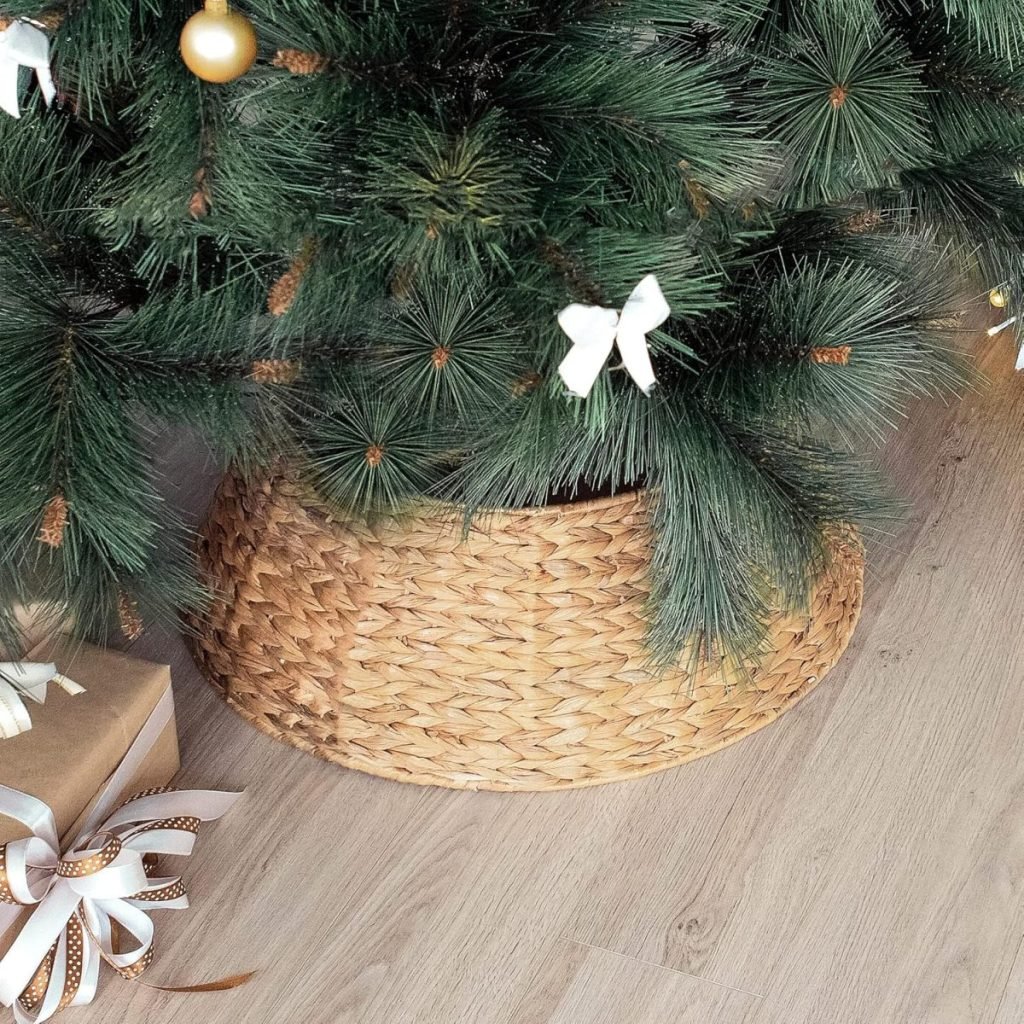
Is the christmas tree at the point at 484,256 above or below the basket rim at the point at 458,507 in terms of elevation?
above

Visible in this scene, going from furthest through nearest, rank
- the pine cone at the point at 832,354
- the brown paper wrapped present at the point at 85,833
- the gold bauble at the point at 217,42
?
the brown paper wrapped present at the point at 85,833 → the pine cone at the point at 832,354 → the gold bauble at the point at 217,42

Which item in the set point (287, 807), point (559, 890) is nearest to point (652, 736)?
point (559, 890)

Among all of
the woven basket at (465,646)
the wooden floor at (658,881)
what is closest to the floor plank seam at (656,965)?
the wooden floor at (658,881)

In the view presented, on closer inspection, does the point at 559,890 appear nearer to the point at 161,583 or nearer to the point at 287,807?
the point at 287,807

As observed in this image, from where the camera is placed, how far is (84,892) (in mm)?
785

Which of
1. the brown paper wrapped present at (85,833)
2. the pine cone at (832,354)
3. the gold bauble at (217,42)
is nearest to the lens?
the gold bauble at (217,42)

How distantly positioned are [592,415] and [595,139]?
0.14m

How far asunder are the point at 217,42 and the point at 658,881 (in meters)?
0.61

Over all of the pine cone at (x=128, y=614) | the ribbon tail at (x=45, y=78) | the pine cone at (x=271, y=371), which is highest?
the ribbon tail at (x=45, y=78)

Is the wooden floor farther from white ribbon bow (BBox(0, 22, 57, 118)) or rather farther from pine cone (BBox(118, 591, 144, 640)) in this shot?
white ribbon bow (BBox(0, 22, 57, 118))

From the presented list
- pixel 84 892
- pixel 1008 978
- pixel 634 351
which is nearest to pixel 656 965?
pixel 1008 978

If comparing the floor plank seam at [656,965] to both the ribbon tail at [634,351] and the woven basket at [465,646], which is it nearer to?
the woven basket at [465,646]

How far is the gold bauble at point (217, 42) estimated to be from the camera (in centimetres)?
53

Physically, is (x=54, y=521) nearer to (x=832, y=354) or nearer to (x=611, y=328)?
(x=611, y=328)
